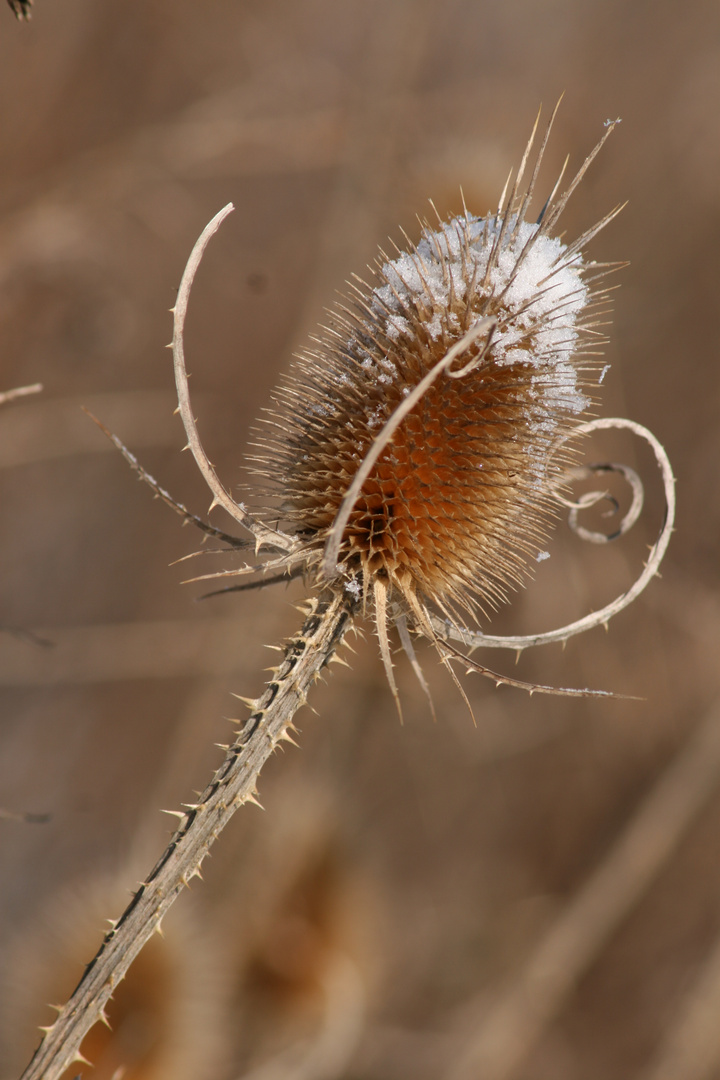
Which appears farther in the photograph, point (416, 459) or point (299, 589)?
point (299, 589)

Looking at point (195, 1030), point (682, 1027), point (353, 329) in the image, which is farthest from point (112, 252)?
point (682, 1027)

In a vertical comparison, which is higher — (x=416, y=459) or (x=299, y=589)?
(x=416, y=459)

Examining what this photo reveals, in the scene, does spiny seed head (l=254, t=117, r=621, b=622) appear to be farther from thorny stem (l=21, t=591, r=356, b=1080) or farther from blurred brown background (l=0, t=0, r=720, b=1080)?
blurred brown background (l=0, t=0, r=720, b=1080)

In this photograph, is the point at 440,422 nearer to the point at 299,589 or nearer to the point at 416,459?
the point at 416,459

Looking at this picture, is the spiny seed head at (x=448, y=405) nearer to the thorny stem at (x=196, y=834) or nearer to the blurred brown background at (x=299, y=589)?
the thorny stem at (x=196, y=834)

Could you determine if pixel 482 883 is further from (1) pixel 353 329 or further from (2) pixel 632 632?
(1) pixel 353 329

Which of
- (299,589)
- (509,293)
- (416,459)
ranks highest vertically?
(509,293)

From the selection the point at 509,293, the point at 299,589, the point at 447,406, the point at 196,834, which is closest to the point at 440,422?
the point at 447,406
